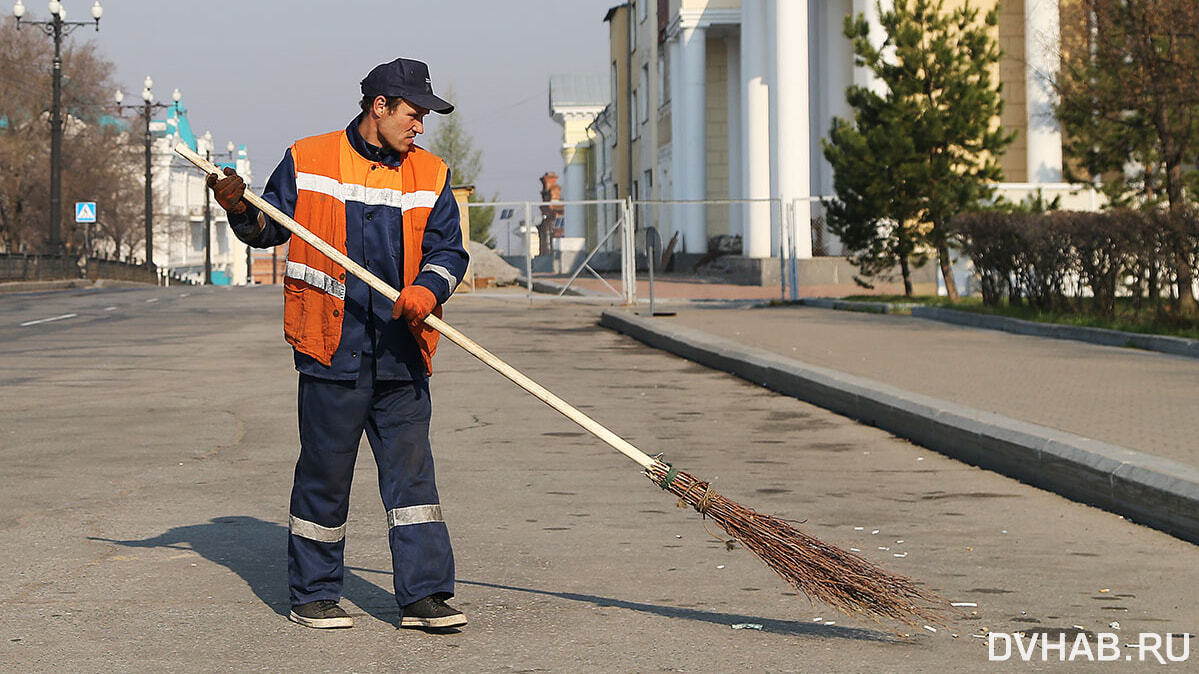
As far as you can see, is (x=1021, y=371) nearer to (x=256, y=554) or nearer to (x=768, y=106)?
(x=256, y=554)

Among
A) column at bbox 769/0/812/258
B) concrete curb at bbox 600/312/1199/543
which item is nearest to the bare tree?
column at bbox 769/0/812/258

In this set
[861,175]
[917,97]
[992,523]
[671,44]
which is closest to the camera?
[992,523]

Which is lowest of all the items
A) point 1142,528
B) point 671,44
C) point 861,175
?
point 1142,528

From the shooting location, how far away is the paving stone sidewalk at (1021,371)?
31.4 ft

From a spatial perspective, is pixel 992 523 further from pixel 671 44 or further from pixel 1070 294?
pixel 671 44

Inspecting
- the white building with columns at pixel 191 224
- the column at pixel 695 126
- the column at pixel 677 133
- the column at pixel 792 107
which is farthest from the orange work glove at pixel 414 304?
the white building with columns at pixel 191 224

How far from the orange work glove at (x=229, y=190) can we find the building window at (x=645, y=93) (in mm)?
51349

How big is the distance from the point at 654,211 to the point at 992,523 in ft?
156

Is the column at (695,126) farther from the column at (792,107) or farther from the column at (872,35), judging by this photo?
the column at (872,35)

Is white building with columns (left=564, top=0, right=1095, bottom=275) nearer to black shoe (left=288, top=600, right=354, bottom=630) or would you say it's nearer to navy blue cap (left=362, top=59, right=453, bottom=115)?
navy blue cap (left=362, top=59, right=453, bottom=115)

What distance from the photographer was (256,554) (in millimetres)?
6441

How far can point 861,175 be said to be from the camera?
25375mm

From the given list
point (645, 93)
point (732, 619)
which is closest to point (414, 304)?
point (732, 619)

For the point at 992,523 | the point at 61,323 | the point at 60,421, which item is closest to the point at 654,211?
the point at 61,323
